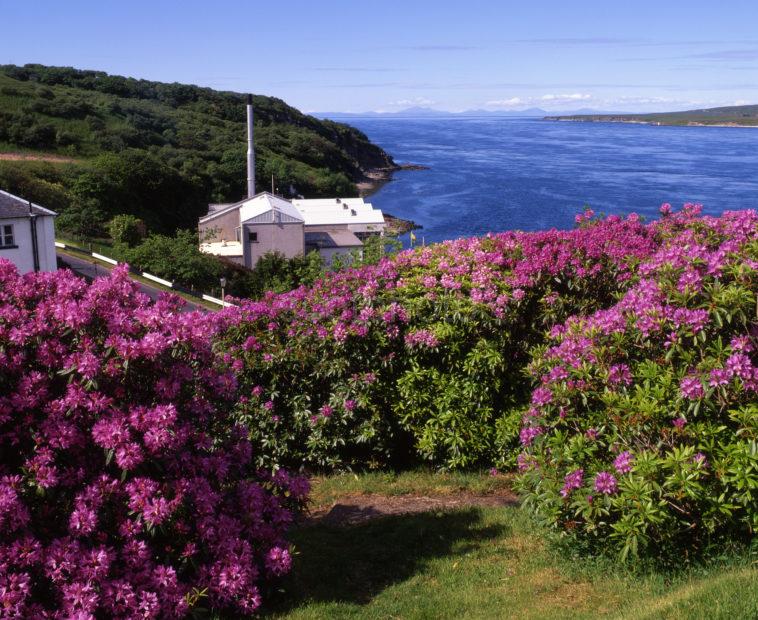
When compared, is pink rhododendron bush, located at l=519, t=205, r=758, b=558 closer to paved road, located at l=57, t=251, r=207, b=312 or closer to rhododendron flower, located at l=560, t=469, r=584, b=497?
rhododendron flower, located at l=560, t=469, r=584, b=497

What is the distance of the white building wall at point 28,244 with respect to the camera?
3441 centimetres

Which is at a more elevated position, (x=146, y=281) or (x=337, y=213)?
(x=337, y=213)

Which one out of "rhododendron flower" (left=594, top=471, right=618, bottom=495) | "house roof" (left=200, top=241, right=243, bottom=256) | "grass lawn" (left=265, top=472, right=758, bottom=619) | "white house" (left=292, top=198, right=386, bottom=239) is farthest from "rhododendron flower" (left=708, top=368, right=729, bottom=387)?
"white house" (left=292, top=198, right=386, bottom=239)

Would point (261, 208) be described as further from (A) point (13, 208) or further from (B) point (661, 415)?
(B) point (661, 415)

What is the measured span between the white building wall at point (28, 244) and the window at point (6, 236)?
12 centimetres

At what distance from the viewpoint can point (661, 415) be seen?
20.1ft

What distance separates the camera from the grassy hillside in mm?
69500

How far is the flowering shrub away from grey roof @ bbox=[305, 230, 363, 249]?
2009 inches

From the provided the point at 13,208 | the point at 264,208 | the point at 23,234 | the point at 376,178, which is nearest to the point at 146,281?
the point at 23,234

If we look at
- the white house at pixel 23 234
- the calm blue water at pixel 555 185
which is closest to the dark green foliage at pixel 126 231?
the white house at pixel 23 234

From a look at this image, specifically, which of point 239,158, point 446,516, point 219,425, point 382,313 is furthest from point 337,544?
point 239,158

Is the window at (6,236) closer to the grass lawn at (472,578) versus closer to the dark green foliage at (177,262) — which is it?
the dark green foliage at (177,262)

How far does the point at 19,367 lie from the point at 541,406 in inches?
169

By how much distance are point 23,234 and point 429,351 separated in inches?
1202
